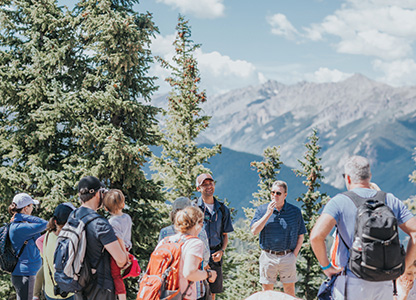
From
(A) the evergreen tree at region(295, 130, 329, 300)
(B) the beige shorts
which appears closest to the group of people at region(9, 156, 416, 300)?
(B) the beige shorts

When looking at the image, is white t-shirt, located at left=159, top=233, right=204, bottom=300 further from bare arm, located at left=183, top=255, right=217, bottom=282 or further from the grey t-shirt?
the grey t-shirt

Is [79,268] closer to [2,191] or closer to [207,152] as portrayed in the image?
[2,191]

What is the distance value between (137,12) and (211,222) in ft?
29.5

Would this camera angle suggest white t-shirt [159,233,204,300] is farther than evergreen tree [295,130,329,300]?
No

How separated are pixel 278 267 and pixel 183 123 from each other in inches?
516

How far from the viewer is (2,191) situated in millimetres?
11172

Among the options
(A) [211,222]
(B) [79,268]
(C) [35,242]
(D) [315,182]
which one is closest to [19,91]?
(C) [35,242]

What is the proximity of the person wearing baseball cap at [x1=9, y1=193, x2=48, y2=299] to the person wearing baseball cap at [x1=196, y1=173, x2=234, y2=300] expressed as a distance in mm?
2368

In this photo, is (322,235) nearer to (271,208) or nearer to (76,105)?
(271,208)

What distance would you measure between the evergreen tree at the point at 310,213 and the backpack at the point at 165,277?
15026 mm

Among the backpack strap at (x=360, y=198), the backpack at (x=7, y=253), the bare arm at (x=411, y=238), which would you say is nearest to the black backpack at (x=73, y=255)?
the backpack at (x=7, y=253)

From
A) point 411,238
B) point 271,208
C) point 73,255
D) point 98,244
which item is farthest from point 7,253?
point 411,238

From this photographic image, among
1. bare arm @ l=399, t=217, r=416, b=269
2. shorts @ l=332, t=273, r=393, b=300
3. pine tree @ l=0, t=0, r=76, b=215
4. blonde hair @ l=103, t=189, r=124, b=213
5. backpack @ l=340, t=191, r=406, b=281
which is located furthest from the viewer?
pine tree @ l=0, t=0, r=76, b=215

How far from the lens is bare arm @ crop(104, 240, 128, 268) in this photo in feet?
13.1
